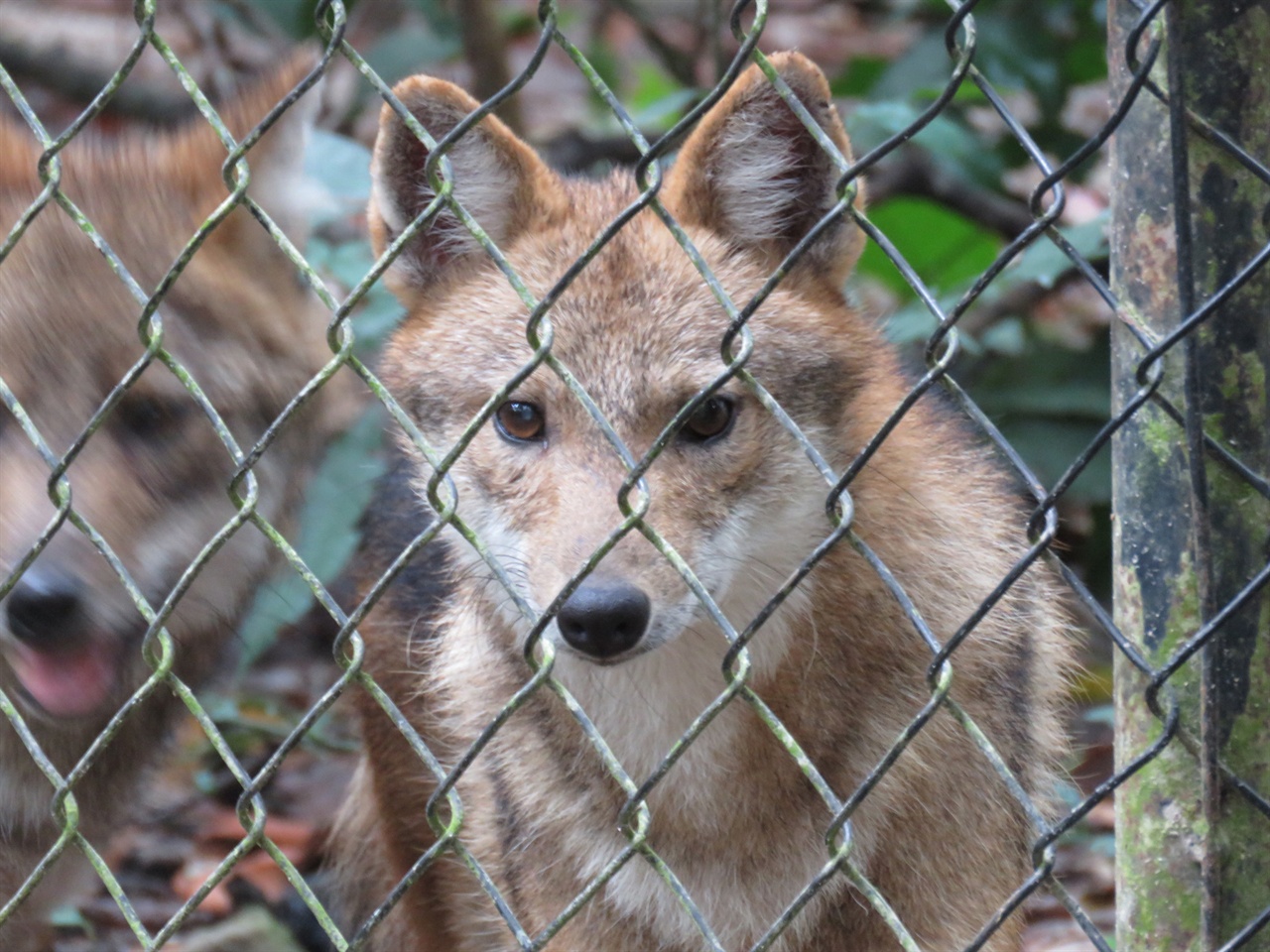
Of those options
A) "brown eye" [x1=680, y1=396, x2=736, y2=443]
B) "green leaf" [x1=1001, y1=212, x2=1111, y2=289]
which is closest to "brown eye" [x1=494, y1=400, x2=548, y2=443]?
"brown eye" [x1=680, y1=396, x2=736, y2=443]

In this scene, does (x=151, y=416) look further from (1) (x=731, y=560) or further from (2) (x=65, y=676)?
(1) (x=731, y=560)

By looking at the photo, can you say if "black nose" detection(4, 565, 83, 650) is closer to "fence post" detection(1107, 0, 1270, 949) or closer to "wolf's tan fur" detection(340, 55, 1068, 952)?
"wolf's tan fur" detection(340, 55, 1068, 952)

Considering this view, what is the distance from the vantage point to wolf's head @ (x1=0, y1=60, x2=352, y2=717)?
3098 mm

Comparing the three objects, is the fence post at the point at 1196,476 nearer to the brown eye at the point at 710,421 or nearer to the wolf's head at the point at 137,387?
the brown eye at the point at 710,421

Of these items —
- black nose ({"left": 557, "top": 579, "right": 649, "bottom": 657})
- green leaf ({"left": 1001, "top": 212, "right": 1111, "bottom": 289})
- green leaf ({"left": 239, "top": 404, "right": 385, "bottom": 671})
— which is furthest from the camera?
green leaf ({"left": 239, "top": 404, "right": 385, "bottom": 671})

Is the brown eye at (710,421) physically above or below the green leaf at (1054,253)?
below

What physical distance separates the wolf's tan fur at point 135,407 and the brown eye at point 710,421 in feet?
3.80

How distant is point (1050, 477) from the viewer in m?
5.55

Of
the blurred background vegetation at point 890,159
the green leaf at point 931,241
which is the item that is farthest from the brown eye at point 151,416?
the green leaf at point 931,241

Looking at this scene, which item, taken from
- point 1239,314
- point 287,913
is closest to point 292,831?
point 287,913

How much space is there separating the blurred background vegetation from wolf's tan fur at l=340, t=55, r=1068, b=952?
54cm

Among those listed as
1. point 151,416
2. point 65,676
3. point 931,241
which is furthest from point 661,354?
point 931,241

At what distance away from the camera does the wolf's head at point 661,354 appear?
2932 mm

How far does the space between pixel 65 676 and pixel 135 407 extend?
2.02ft
